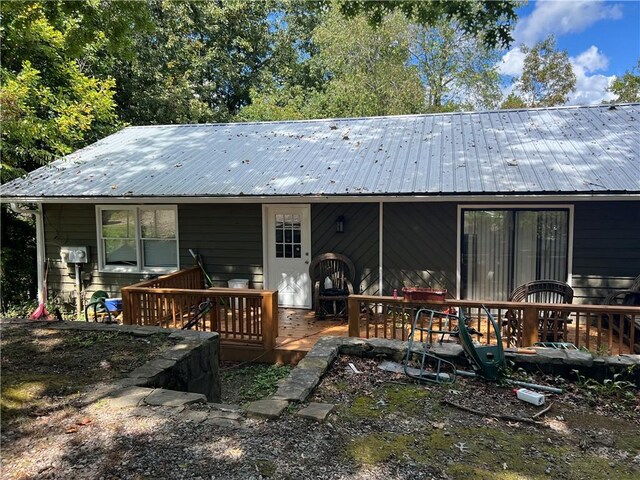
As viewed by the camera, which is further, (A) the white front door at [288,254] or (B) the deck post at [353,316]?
(A) the white front door at [288,254]

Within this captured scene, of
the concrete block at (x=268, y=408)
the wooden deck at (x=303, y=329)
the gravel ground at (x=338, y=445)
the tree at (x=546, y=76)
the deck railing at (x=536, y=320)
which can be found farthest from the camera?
the tree at (x=546, y=76)

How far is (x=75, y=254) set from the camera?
8430 millimetres

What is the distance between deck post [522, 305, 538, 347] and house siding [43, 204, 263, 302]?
454 cm

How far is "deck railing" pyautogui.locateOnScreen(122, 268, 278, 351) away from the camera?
5.78m

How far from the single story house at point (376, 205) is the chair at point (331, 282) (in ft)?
0.76

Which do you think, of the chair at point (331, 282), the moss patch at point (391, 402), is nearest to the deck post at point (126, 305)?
the chair at point (331, 282)

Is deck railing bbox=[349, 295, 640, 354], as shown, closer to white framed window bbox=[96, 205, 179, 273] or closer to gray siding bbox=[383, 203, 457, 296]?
gray siding bbox=[383, 203, 457, 296]

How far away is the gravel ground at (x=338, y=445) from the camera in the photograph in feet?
7.89

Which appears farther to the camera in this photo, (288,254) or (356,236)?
(288,254)

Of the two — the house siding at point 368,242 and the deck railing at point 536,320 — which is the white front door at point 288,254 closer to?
the house siding at point 368,242

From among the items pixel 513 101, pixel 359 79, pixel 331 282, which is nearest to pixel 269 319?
pixel 331 282

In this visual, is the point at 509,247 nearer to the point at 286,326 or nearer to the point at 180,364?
the point at 286,326

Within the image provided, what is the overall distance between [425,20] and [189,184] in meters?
4.61

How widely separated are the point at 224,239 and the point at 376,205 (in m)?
2.86
